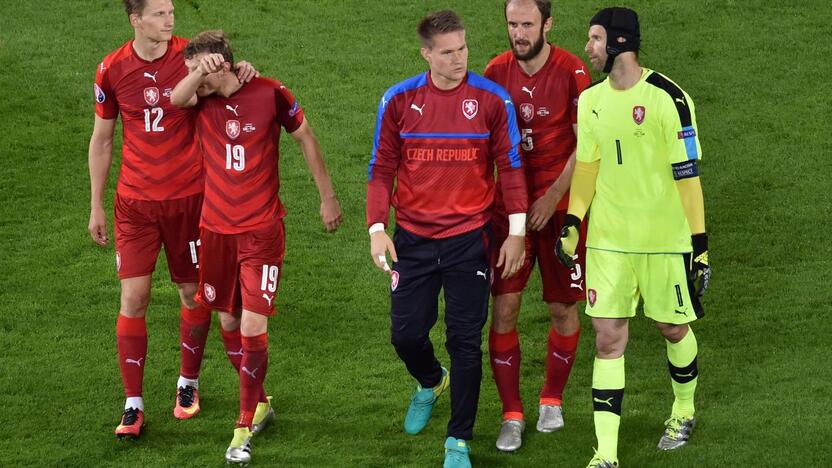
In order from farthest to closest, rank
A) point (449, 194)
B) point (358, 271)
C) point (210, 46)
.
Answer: point (358, 271)
point (210, 46)
point (449, 194)

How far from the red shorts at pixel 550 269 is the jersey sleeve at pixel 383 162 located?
728mm

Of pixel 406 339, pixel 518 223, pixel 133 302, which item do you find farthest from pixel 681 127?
pixel 133 302

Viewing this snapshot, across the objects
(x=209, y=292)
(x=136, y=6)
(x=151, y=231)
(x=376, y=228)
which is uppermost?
(x=136, y=6)

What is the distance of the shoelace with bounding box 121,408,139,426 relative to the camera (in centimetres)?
795

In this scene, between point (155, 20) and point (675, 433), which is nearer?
point (675, 433)

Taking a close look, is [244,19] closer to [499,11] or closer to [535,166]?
[499,11]

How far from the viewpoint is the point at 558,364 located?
7.96 meters

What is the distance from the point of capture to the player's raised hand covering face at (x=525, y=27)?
739 cm

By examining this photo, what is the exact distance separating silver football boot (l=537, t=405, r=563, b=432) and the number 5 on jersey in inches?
87.8

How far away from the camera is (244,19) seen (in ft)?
48.8

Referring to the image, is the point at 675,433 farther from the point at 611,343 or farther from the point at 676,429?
the point at 611,343

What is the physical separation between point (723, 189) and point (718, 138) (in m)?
0.99

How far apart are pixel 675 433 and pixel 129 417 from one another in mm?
3125

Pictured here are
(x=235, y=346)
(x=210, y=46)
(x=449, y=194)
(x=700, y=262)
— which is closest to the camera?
(x=700, y=262)
